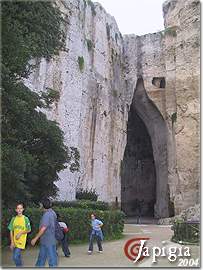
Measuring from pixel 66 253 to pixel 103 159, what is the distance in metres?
20.3

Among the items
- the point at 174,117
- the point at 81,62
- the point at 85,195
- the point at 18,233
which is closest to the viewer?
the point at 18,233

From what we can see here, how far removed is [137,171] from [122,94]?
10.6 m

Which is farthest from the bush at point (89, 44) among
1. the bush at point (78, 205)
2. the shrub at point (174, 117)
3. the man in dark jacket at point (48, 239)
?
the man in dark jacket at point (48, 239)

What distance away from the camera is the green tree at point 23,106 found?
1002cm

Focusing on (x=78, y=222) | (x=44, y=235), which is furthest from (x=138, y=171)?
(x=44, y=235)

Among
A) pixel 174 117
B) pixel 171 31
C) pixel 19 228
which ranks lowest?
pixel 19 228

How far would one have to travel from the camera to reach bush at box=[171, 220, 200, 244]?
1402 cm

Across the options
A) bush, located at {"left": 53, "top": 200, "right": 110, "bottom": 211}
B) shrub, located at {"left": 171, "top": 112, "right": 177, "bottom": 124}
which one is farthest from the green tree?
shrub, located at {"left": 171, "top": 112, "right": 177, "bottom": 124}

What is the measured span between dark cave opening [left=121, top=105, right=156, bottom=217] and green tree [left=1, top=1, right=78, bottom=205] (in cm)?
2893

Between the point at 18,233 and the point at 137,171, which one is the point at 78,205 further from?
the point at 137,171

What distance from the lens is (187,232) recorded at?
1443cm

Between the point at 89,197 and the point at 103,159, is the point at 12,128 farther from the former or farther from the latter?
the point at 103,159

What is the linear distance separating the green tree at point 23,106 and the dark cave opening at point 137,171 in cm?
2893

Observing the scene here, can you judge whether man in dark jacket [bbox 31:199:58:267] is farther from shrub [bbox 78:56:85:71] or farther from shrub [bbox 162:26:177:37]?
shrub [bbox 162:26:177:37]
